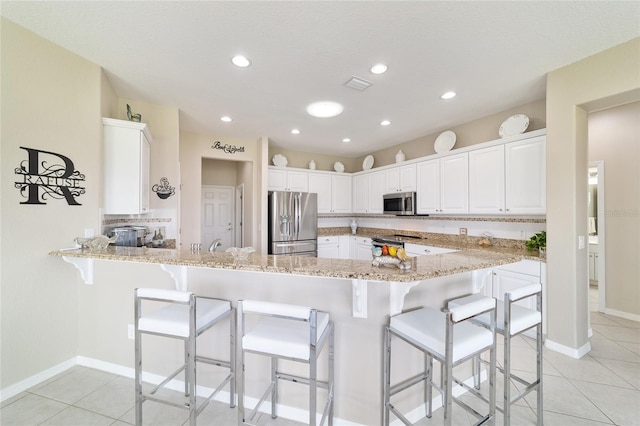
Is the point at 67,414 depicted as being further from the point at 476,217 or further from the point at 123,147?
the point at 476,217

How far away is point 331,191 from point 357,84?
3.04 meters

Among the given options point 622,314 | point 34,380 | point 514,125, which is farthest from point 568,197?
point 34,380

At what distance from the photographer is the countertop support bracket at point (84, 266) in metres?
2.15

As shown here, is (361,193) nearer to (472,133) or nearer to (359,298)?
Result: (472,133)

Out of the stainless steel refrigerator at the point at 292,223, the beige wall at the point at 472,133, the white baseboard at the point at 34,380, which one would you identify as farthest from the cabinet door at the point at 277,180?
the white baseboard at the point at 34,380

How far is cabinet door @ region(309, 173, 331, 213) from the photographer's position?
210 inches

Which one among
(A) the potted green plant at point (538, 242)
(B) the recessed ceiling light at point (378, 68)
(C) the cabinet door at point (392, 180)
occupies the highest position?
(B) the recessed ceiling light at point (378, 68)

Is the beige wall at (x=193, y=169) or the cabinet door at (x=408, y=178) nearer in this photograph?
the beige wall at (x=193, y=169)

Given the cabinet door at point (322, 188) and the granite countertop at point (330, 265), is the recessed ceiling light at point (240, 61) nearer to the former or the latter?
the granite countertop at point (330, 265)

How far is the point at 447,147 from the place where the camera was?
13.1ft

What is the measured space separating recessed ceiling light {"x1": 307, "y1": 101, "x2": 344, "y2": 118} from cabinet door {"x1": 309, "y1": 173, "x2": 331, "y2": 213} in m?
1.99

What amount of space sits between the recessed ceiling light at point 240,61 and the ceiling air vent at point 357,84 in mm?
983

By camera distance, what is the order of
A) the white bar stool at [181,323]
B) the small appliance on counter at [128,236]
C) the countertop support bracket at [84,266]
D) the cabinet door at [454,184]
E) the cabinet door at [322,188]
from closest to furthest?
1. the white bar stool at [181,323]
2. the countertop support bracket at [84,266]
3. the small appliance on counter at [128,236]
4. the cabinet door at [454,184]
5. the cabinet door at [322,188]

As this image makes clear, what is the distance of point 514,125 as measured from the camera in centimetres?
316
